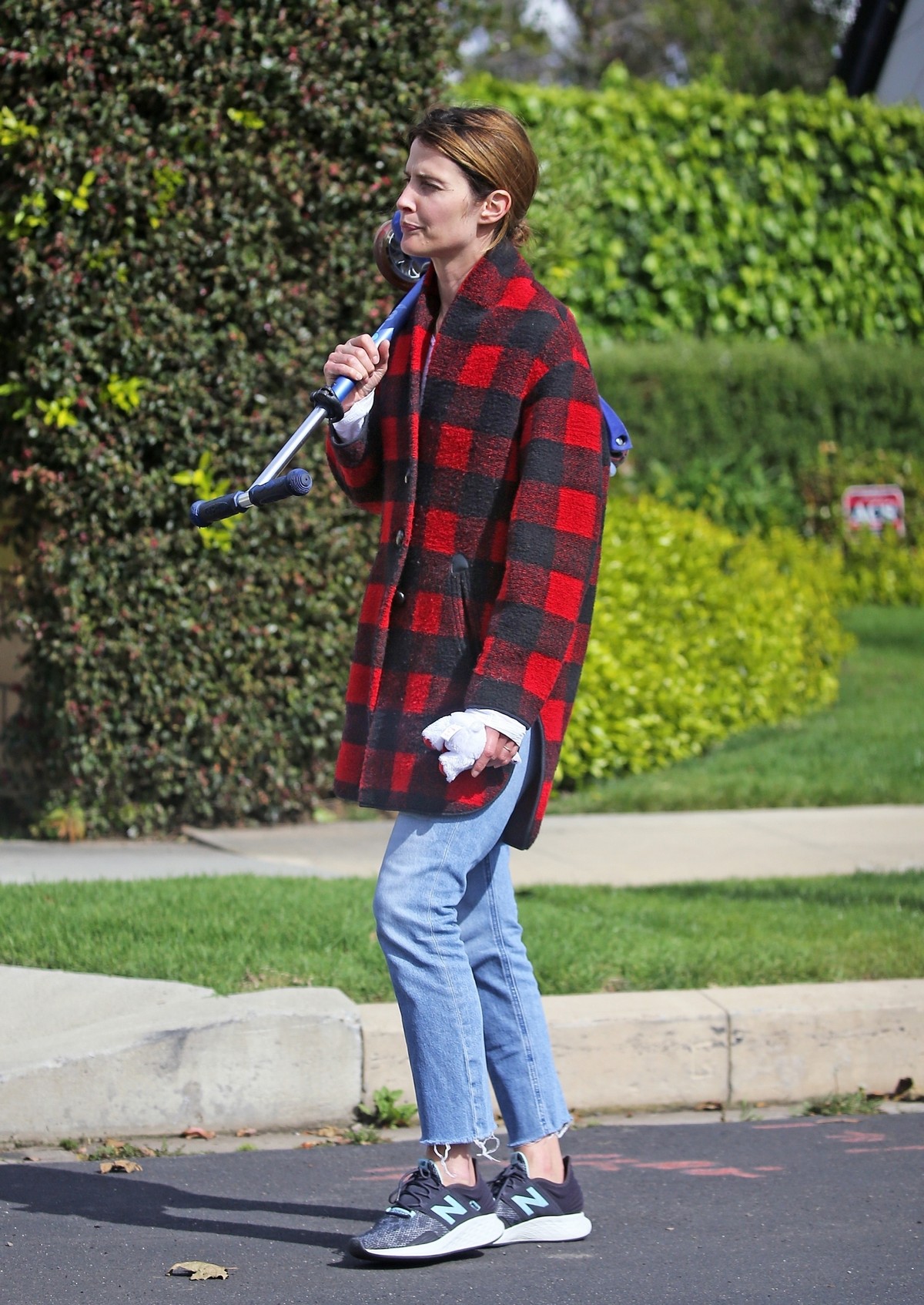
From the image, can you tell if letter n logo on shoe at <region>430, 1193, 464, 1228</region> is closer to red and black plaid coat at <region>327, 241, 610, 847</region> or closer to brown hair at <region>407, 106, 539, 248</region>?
red and black plaid coat at <region>327, 241, 610, 847</region>

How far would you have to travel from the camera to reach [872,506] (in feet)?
38.7

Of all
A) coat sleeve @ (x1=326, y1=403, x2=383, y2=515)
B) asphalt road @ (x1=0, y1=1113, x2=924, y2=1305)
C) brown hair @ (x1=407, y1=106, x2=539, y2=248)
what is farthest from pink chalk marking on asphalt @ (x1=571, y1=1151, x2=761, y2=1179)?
brown hair @ (x1=407, y1=106, x2=539, y2=248)

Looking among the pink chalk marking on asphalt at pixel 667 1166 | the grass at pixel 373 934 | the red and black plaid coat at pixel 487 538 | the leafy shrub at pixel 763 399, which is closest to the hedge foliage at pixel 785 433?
the leafy shrub at pixel 763 399

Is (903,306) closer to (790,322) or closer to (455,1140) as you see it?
(790,322)

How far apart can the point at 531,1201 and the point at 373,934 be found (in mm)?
1711

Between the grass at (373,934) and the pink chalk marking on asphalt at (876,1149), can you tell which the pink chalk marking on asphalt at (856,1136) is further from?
the grass at (373,934)

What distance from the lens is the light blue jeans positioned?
289cm

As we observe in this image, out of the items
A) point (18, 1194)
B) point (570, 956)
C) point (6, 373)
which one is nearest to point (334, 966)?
point (570, 956)

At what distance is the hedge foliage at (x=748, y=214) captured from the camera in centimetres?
1229

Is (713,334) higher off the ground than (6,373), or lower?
higher

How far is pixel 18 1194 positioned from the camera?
3.38 metres

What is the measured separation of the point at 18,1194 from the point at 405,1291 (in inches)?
38.0

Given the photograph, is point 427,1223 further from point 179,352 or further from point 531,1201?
point 179,352

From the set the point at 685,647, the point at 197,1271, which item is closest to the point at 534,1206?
the point at 197,1271
